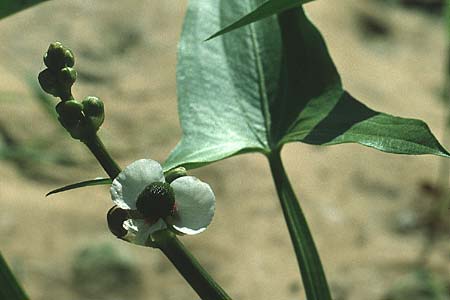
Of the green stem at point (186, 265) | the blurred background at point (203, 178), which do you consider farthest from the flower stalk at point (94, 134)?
the blurred background at point (203, 178)

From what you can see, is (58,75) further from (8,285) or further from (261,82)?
(261,82)

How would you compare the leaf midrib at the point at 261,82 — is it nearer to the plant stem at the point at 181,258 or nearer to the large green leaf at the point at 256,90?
the large green leaf at the point at 256,90

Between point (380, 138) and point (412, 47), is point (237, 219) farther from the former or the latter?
point (380, 138)

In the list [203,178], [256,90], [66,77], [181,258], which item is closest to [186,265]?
[181,258]

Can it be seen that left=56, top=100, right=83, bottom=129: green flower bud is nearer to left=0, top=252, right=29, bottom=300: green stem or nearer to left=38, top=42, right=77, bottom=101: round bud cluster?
left=38, top=42, right=77, bottom=101: round bud cluster

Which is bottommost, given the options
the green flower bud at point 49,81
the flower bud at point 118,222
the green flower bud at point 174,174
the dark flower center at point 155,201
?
the flower bud at point 118,222
